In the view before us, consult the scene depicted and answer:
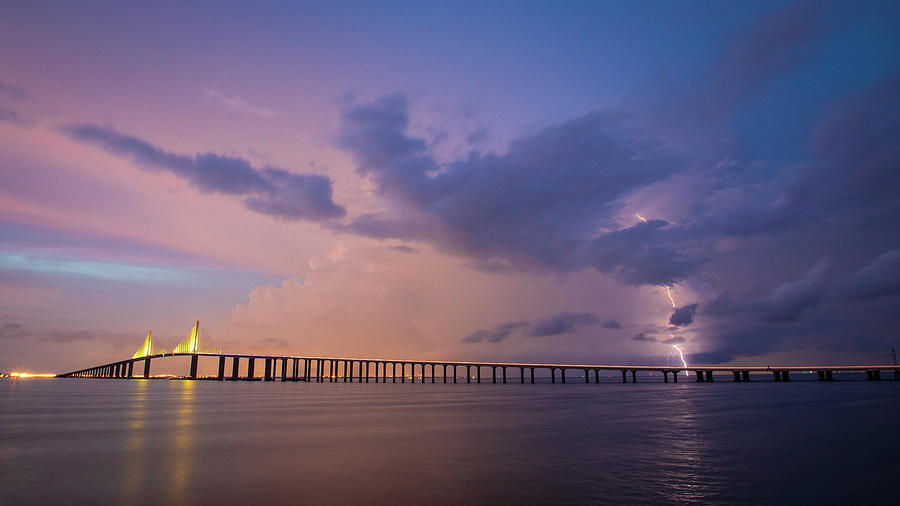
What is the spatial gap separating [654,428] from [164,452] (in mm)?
26808

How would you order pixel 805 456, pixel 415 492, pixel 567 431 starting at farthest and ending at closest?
1. pixel 567 431
2. pixel 805 456
3. pixel 415 492

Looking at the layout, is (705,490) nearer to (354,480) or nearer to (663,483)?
(663,483)

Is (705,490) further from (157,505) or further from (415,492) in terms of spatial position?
(157,505)

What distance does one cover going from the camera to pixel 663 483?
15227mm

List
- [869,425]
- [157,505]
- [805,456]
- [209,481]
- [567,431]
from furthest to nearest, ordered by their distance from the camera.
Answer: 1. [869,425]
2. [567,431]
3. [805,456]
4. [209,481]
5. [157,505]

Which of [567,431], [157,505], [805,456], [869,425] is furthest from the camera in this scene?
[869,425]

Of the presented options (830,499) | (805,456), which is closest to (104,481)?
(830,499)

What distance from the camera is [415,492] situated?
14383mm

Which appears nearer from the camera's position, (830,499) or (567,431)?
(830,499)

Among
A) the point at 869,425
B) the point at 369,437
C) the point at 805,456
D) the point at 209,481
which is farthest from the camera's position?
the point at 869,425

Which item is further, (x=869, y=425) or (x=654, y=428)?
(x=869, y=425)

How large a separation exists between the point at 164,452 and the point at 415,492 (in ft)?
45.2

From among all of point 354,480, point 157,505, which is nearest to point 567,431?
point 354,480

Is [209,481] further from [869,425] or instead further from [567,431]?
[869,425]
